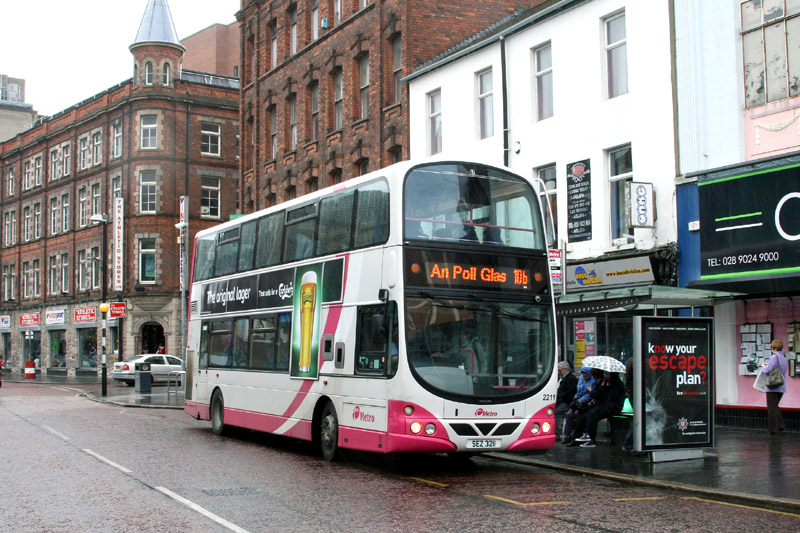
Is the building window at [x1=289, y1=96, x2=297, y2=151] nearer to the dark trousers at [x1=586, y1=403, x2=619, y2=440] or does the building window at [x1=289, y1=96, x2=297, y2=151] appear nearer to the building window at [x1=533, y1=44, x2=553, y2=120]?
the building window at [x1=533, y1=44, x2=553, y2=120]

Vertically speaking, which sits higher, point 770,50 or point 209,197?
point 209,197

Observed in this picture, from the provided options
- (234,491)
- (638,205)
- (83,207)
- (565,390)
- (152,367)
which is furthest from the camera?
(83,207)

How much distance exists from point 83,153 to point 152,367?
20.7 metres

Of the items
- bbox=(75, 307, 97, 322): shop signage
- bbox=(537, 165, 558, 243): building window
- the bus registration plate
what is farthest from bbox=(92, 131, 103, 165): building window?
the bus registration plate

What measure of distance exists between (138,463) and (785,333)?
1195 cm

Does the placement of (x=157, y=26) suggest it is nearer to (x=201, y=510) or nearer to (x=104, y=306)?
(x=104, y=306)

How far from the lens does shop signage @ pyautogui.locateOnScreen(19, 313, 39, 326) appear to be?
62.7 m

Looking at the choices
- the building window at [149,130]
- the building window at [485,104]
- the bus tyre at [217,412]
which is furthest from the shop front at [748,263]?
the building window at [149,130]

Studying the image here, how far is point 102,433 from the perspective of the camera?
18141 millimetres

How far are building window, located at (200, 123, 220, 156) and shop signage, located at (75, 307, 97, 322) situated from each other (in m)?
11.8

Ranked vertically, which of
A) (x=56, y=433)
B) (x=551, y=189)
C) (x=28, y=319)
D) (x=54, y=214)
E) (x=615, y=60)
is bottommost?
(x=56, y=433)

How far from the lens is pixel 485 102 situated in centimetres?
2558

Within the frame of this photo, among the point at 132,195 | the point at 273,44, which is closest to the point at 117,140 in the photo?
the point at 132,195

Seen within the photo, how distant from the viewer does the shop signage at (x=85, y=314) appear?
54.9m
